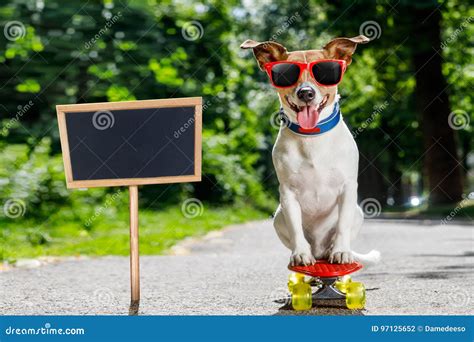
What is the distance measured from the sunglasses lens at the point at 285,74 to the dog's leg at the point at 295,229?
0.57 meters

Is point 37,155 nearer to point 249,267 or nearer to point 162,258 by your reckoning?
point 162,258

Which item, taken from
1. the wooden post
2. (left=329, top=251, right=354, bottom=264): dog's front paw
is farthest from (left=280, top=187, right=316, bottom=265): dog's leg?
the wooden post

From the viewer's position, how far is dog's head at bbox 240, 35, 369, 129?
158 inches

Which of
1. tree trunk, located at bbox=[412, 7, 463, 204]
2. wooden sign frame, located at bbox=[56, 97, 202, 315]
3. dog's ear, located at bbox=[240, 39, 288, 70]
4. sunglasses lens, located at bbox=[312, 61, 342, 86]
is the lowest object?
wooden sign frame, located at bbox=[56, 97, 202, 315]

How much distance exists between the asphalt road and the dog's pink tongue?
101cm

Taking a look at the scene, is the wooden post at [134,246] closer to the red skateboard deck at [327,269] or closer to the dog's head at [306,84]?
the red skateboard deck at [327,269]

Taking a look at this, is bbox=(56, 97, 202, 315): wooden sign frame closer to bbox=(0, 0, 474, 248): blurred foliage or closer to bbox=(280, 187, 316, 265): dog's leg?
bbox=(280, 187, 316, 265): dog's leg

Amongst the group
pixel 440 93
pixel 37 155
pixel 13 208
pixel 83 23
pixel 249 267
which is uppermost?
pixel 83 23

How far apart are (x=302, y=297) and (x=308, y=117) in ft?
3.20

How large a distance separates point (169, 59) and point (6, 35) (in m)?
2.63

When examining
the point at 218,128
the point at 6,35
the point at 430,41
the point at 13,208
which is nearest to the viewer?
the point at 13,208

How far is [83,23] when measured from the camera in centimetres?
1231

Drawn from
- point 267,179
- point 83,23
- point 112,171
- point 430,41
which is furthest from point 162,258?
point 267,179

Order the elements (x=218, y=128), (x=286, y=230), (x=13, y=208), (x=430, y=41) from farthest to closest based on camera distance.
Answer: (x=218, y=128), (x=430, y=41), (x=13, y=208), (x=286, y=230)
